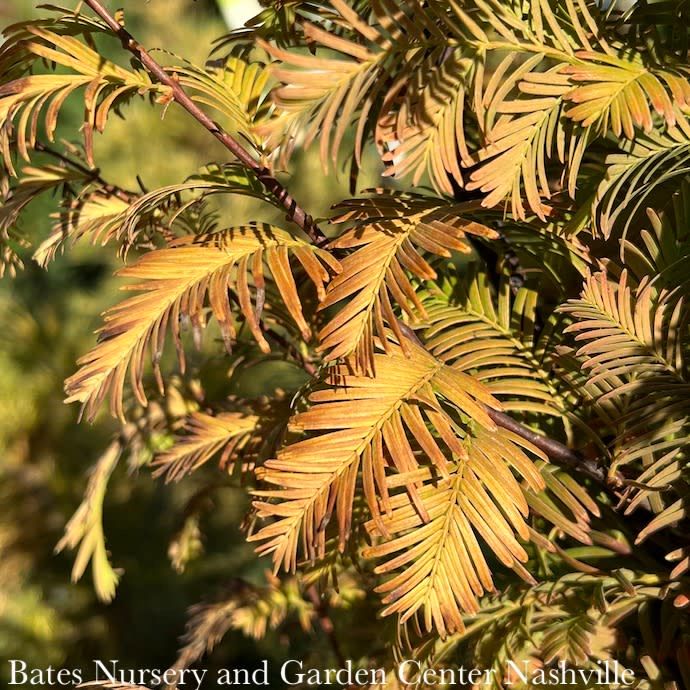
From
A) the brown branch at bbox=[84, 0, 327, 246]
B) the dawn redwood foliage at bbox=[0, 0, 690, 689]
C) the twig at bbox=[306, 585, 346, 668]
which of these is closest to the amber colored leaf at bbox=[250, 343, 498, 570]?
the dawn redwood foliage at bbox=[0, 0, 690, 689]

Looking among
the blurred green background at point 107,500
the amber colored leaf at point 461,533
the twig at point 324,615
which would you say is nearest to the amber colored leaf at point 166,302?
the amber colored leaf at point 461,533

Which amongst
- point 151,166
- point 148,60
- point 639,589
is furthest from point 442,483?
point 151,166

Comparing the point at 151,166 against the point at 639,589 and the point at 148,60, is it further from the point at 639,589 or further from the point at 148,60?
the point at 639,589

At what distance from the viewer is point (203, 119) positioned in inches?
17.5

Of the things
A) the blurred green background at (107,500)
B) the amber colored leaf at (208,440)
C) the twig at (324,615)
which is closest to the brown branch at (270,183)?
the amber colored leaf at (208,440)

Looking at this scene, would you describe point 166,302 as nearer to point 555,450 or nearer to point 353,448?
point 353,448

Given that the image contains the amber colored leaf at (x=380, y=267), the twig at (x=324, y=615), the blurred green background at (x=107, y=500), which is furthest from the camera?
the blurred green background at (x=107, y=500)

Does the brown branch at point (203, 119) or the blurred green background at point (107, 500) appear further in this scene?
the blurred green background at point (107, 500)

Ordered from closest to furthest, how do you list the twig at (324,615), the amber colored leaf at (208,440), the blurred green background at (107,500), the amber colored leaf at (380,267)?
1. the amber colored leaf at (380,267)
2. the amber colored leaf at (208,440)
3. the twig at (324,615)
4. the blurred green background at (107,500)

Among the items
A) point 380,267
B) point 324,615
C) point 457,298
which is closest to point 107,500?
point 324,615

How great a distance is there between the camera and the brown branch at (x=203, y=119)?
1.43ft

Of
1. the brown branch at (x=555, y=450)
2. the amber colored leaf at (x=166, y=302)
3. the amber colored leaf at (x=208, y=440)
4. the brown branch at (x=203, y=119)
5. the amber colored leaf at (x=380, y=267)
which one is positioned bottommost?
the brown branch at (x=555, y=450)

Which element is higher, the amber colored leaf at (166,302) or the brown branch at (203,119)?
the brown branch at (203,119)

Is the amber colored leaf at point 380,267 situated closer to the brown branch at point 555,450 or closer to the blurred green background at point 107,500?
the brown branch at point 555,450
